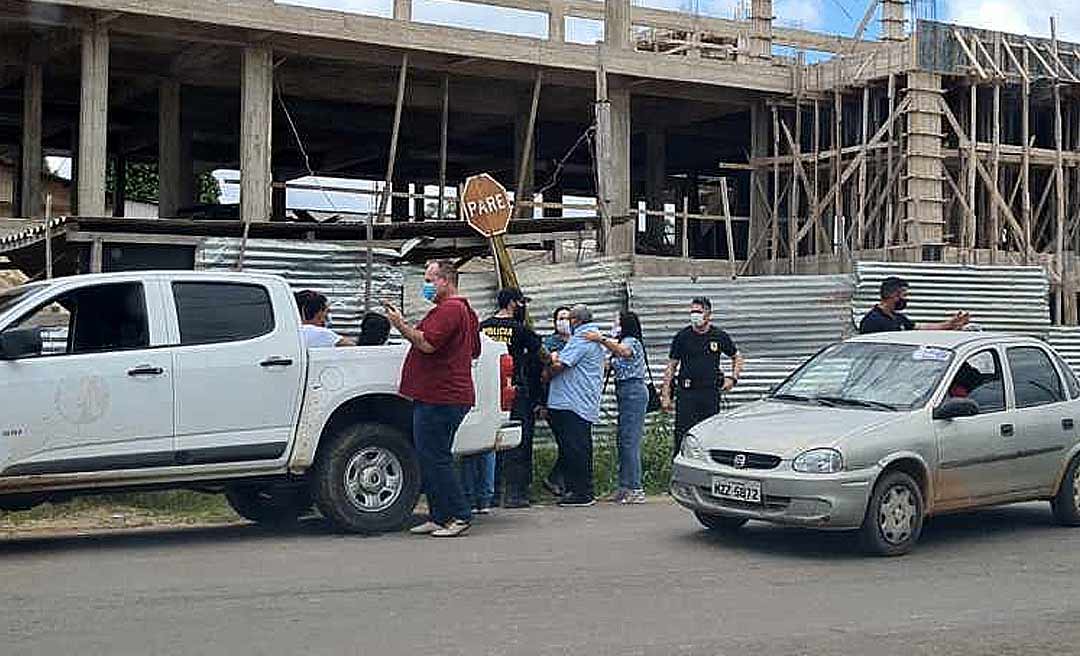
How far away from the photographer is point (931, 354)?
10.2 meters

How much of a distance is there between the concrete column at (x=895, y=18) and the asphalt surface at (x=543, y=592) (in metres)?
15.2

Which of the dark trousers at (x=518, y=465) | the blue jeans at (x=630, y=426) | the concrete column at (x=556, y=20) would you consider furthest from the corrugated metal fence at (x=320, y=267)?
the concrete column at (x=556, y=20)

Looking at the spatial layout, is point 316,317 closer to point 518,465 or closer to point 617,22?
point 518,465

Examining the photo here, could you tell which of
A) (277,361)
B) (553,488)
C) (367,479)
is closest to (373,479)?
(367,479)

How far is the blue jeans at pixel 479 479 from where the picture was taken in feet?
37.0

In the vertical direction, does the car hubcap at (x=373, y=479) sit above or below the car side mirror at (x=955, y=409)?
below

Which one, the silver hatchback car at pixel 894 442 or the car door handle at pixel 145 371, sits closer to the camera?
the silver hatchback car at pixel 894 442

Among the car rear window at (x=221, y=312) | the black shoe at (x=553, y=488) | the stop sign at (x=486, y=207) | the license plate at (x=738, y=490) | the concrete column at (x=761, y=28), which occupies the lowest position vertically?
the black shoe at (x=553, y=488)

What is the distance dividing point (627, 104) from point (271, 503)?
14438 mm

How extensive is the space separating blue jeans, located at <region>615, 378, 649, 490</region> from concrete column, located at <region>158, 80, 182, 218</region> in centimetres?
1366

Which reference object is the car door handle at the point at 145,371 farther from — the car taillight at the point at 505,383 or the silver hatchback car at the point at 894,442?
the silver hatchback car at the point at 894,442

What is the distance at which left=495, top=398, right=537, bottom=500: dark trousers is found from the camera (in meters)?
12.1

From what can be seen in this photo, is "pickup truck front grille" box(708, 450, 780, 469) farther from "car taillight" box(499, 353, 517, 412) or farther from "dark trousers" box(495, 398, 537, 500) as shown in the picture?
"dark trousers" box(495, 398, 537, 500)

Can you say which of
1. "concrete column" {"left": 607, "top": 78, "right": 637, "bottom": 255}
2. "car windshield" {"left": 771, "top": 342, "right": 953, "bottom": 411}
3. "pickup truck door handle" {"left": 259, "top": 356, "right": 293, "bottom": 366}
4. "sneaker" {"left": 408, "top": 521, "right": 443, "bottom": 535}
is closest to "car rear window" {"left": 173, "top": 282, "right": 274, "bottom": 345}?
"pickup truck door handle" {"left": 259, "top": 356, "right": 293, "bottom": 366}
